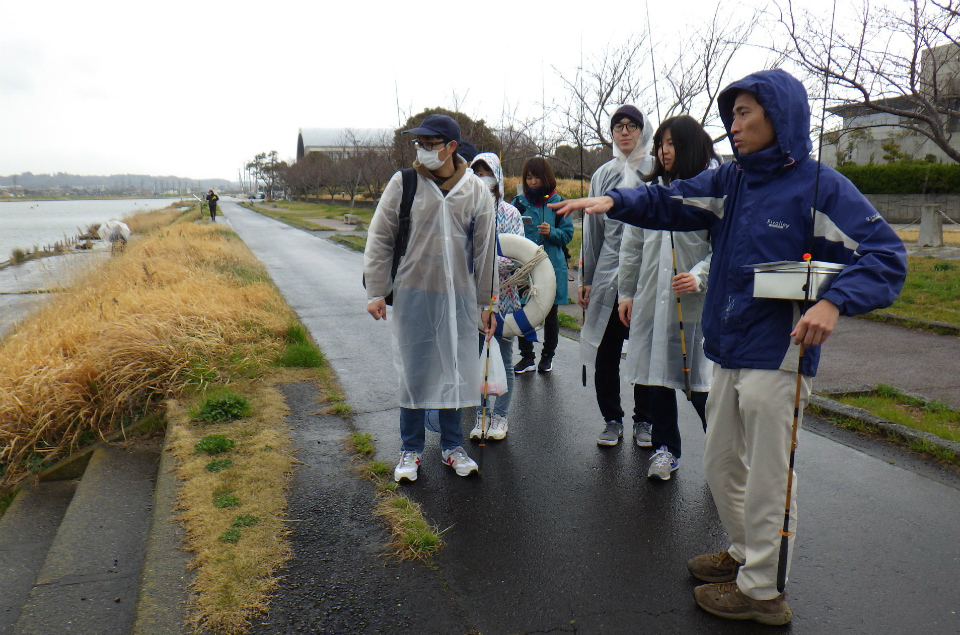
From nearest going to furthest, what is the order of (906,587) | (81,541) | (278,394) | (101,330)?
(906,587), (81,541), (278,394), (101,330)

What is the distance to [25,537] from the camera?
3.69 metres

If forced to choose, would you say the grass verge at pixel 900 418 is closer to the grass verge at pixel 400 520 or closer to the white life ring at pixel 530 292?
the white life ring at pixel 530 292

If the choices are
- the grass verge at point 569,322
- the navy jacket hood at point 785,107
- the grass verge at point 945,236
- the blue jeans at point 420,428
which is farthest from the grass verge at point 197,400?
the grass verge at point 945,236

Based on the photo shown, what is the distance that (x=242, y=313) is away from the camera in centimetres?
725

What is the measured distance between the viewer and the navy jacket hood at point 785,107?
2.29 m

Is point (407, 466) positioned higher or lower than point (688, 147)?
lower

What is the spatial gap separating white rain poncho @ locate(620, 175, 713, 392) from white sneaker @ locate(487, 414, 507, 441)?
3.50 ft

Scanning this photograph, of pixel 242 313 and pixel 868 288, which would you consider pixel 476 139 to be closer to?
pixel 242 313

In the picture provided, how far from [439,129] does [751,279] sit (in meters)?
1.80

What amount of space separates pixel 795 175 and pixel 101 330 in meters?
5.70

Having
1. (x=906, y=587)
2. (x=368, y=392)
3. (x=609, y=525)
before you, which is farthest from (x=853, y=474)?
(x=368, y=392)

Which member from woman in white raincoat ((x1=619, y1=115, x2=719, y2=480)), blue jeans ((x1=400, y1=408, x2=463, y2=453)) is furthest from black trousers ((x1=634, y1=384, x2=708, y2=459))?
blue jeans ((x1=400, y1=408, x2=463, y2=453))

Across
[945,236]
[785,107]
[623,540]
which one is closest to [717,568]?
[623,540]

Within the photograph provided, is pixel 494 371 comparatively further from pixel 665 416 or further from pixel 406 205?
pixel 406 205
